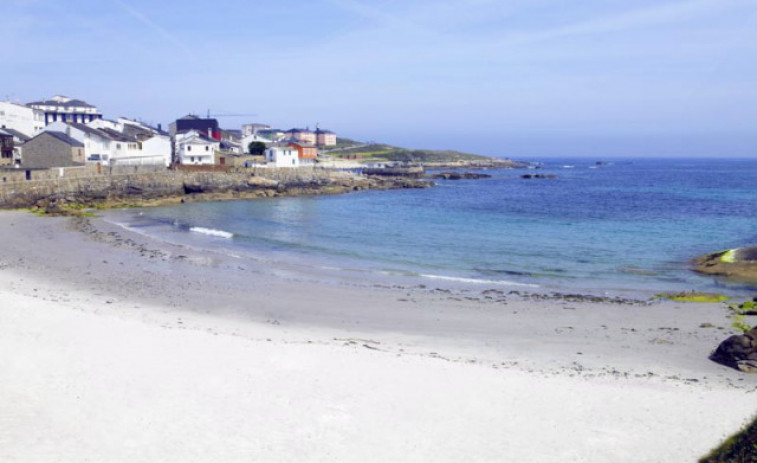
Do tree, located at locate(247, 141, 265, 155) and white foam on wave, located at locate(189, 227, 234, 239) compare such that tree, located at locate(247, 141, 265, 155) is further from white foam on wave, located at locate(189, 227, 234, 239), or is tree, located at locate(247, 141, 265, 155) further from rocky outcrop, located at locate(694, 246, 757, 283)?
rocky outcrop, located at locate(694, 246, 757, 283)

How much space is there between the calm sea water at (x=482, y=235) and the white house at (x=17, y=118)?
30337 millimetres

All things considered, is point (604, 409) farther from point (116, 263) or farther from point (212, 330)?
point (116, 263)

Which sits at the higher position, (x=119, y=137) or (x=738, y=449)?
(x=119, y=137)

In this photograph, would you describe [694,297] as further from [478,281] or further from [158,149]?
[158,149]

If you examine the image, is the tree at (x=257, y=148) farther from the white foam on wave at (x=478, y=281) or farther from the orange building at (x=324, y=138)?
the orange building at (x=324, y=138)

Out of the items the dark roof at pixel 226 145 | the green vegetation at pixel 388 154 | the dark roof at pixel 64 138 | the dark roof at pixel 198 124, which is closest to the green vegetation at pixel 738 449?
the dark roof at pixel 64 138

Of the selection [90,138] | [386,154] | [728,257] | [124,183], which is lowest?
[728,257]

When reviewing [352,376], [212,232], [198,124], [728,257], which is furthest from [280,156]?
[352,376]

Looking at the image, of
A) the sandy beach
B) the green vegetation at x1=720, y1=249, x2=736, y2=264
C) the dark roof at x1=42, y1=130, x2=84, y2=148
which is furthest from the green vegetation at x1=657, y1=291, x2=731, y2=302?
the dark roof at x1=42, y1=130, x2=84, y2=148

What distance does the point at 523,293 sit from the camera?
20.4 m

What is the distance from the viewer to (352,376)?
38.3 feet

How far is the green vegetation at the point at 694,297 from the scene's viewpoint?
19734mm

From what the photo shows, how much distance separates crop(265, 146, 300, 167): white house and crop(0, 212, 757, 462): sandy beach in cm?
4997

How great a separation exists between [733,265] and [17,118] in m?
69.5
